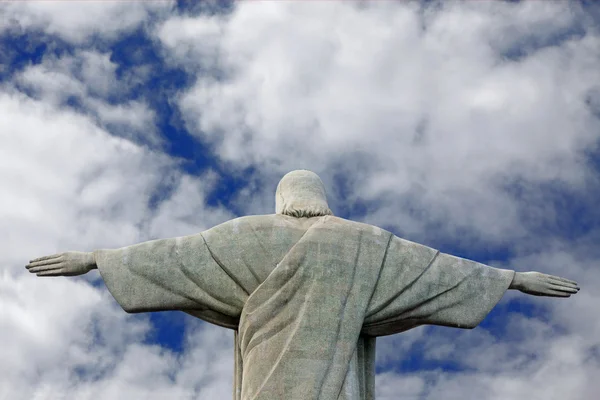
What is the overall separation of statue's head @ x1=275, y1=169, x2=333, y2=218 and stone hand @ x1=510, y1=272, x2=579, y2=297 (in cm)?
293

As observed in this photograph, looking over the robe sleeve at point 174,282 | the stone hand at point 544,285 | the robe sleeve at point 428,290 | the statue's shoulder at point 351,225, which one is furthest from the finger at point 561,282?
the robe sleeve at point 174,282

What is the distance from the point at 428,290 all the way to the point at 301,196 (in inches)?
91.0

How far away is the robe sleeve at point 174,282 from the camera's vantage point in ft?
46.1

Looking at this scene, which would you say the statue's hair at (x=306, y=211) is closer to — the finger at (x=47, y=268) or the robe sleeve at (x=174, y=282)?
the robe sleeve at (x=174, y=282)

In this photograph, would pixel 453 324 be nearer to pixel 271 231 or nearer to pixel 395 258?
pixel 395 258

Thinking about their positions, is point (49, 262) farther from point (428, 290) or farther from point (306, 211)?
point (428, 290)

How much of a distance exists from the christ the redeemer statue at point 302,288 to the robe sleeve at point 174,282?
Result: 1 centimetres

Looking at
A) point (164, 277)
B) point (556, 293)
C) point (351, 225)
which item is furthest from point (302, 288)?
point (556, 293)

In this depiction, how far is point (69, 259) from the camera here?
46.6 feet

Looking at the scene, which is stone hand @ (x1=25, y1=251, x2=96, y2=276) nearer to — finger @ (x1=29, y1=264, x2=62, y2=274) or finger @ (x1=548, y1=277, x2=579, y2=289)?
finger @ (x1=29, y1=264, x2=62, y2=274)

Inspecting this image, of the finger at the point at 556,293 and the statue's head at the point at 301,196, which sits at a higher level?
the statue's head at the point at 301,196

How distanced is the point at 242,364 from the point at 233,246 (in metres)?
1.62

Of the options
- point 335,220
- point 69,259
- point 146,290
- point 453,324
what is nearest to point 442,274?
point 453,324

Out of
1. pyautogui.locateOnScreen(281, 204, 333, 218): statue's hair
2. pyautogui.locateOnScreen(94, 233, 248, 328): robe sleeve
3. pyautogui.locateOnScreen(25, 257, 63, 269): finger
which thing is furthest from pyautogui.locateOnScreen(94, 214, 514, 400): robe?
pyautogui.locateOnScreen(25, 257, 63, 269): finger
